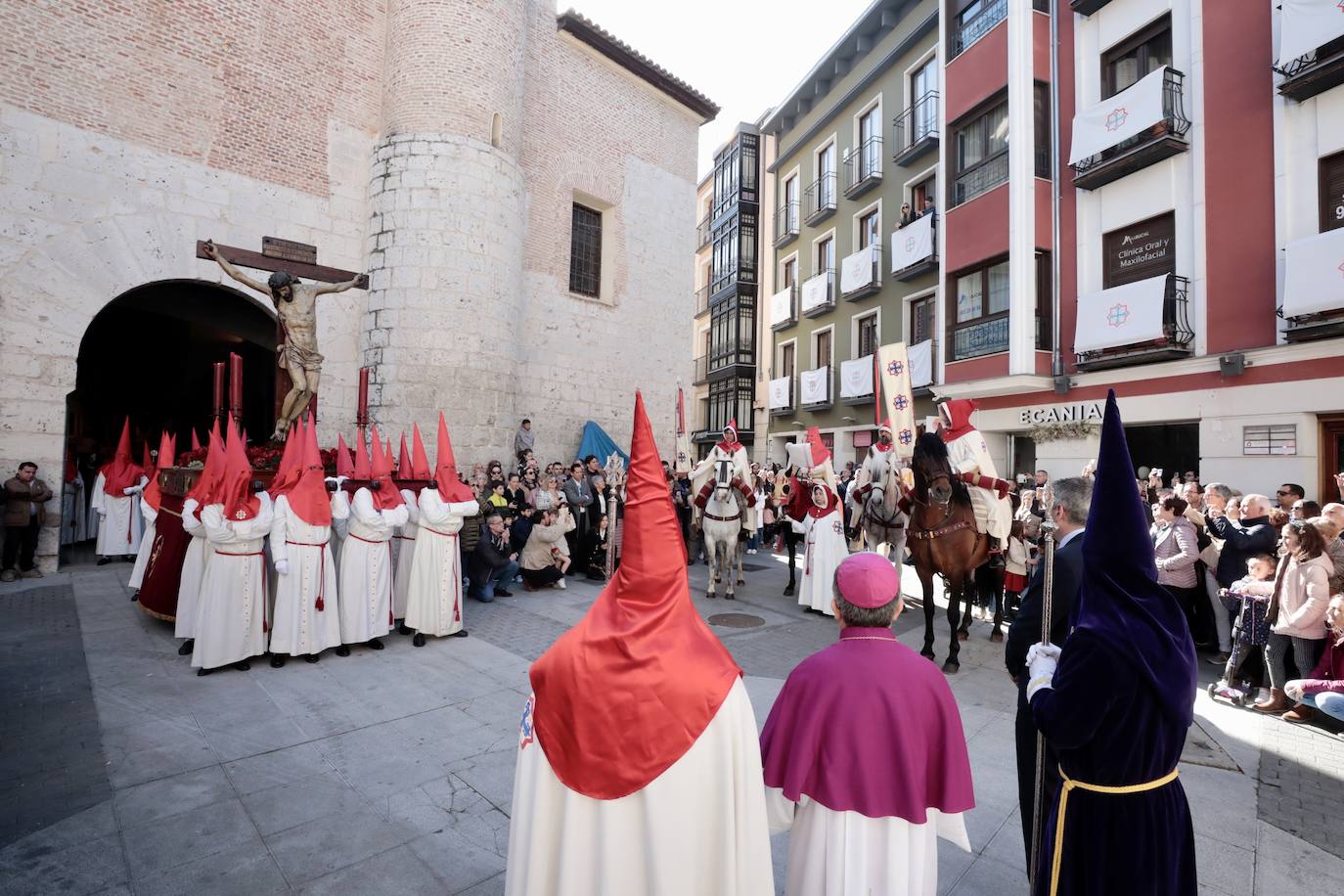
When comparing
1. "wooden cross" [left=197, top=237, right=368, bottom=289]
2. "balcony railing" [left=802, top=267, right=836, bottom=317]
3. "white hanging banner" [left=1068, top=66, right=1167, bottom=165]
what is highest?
"white hanging banner" [left=1068, top=66, right=1167, bottom=165]

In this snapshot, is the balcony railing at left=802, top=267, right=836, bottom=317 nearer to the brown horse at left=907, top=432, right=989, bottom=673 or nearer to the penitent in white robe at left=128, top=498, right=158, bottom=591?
the brown horse at left=907, top=432, right=989, bottom=673

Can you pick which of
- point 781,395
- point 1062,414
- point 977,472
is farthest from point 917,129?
point 977,472

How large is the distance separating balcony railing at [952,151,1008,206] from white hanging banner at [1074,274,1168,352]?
3816mm

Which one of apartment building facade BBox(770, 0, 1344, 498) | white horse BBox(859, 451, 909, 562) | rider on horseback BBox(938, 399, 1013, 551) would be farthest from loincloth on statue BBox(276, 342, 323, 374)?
apartment building facade BBox(770, 0, 1344, 498)

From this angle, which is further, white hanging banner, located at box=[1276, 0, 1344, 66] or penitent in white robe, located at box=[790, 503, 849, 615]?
white hanging banner, located at box=[1276, 0, 1344, 66]

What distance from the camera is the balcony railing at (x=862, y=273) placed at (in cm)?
2085

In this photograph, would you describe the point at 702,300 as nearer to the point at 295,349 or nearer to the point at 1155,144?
the point at 1155,144

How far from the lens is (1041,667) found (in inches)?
95.4

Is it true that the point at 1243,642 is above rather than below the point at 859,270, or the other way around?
below

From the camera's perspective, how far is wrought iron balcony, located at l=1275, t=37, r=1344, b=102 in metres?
10.4

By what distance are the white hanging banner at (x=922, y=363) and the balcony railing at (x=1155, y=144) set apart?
5601 millimetres

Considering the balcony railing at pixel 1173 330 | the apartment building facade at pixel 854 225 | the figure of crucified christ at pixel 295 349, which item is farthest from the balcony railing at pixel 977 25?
the figure of crucified christ at pixel 295 349

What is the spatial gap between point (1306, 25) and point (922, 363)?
379 inches

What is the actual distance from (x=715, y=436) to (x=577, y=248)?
54.2 feet
